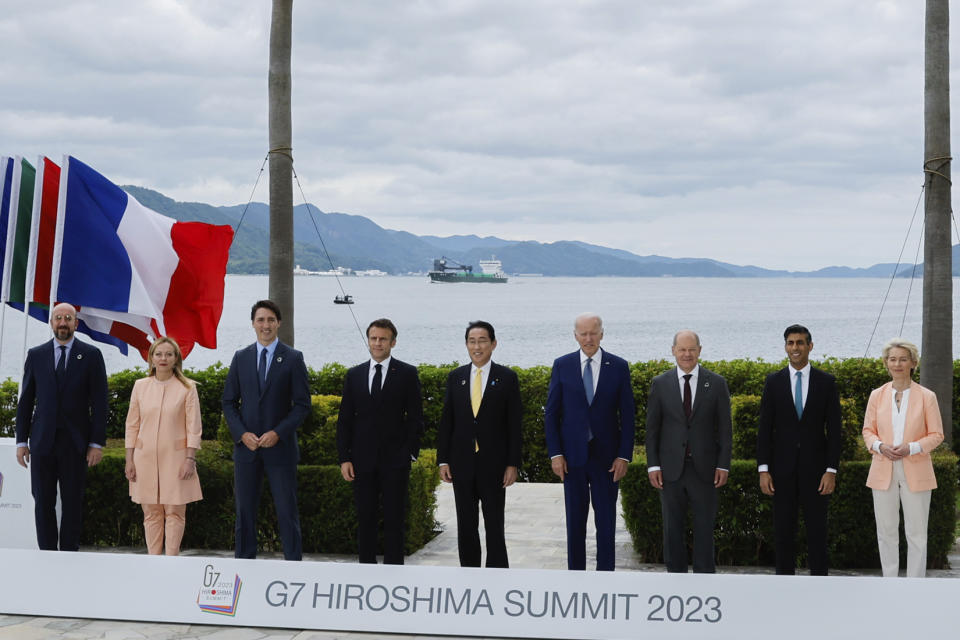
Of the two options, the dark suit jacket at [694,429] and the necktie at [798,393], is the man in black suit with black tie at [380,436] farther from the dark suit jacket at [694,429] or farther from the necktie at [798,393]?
the necktie at [798,393]

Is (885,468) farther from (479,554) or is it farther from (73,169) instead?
(73,169)

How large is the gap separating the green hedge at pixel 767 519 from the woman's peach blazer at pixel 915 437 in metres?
0.88

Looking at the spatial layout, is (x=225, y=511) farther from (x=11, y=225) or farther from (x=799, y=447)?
(x=799, y=447)

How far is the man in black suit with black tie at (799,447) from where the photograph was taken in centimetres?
640

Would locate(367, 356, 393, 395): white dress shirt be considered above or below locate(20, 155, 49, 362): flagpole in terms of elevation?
below

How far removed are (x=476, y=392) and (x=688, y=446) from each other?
152 cm

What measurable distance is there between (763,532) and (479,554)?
248 cm

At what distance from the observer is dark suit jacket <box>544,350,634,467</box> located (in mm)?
6410

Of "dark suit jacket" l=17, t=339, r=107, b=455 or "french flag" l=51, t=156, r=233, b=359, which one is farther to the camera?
"french flag" l=51, t=156, r=233, b=359

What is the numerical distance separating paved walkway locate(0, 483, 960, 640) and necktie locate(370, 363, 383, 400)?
1.74m

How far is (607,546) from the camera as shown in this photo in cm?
643

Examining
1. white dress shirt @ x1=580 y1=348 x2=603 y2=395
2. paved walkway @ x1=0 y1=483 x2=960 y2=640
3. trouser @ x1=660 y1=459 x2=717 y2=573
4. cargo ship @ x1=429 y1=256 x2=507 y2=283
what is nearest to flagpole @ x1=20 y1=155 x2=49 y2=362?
paved walkway @ x1=0 y1=483 x2=960 y2=640

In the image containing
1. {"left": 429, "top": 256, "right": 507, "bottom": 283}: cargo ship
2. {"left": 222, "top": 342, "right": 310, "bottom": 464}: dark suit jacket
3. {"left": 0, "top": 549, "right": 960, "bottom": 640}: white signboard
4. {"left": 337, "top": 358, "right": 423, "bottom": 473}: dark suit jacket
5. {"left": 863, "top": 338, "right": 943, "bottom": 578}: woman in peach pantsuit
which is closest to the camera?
{"left": 0, "top": 549, "right": 960, "bottom": 640}: white signboard

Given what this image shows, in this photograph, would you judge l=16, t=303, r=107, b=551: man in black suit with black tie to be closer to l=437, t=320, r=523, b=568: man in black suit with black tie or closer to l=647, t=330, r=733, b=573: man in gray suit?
l=437, t=320, r=523, b=568: man in black suit with black tie
